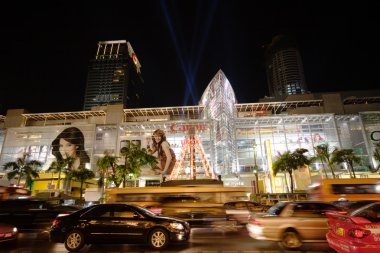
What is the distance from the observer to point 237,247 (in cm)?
946

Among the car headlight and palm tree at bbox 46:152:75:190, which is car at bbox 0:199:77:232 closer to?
the car headlight

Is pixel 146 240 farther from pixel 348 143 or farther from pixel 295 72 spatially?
pixel 295 72

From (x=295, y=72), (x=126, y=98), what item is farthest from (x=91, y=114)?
(x=295, y=72)

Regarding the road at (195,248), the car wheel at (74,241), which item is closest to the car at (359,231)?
the road at (195,248)

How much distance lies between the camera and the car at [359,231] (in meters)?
6.08

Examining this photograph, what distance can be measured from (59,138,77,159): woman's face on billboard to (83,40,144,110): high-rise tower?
97.5 meters

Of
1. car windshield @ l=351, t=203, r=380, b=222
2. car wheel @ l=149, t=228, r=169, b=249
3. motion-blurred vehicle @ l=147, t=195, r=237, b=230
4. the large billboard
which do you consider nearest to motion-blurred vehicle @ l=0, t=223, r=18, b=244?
car wheel @ l=149, t=228, r=169, b=249

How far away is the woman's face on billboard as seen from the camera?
189ft

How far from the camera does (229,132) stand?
52531 millimetres

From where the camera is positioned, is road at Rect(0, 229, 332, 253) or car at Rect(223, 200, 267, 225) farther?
car at Rect(223, 200, 267, 225)

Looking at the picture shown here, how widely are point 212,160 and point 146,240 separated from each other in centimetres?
4525

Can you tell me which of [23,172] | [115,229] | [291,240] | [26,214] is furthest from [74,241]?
[23,172]

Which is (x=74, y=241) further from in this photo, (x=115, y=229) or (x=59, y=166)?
(x=59, y=166)

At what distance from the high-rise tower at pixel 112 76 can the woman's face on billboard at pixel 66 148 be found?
9748 centimetres
